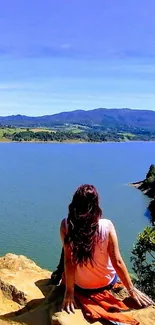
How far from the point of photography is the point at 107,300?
16.1 feet

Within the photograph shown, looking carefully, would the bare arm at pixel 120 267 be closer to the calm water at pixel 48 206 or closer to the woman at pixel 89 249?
the woman at pixel 89 249

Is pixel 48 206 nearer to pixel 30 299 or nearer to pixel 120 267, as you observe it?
pixel 30 299

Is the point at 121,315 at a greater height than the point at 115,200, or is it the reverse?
the point at 121,315

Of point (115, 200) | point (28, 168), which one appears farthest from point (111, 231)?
point (28, 168)

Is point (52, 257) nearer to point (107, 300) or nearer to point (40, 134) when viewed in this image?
point (107, 300)

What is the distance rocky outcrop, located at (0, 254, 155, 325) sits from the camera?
4.80 metres

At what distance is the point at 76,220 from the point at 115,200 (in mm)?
50068

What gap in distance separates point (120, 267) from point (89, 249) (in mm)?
441

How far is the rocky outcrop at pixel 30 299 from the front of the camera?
4803 mm

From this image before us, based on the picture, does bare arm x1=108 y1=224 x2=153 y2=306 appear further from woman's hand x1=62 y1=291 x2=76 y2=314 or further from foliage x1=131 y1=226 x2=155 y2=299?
foliage x1=131 y1=226 x2=155 y2=299

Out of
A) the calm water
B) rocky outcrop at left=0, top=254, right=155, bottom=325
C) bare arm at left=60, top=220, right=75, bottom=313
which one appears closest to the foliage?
rocky outcrop at left=0, top=254, right=155, bottom=325

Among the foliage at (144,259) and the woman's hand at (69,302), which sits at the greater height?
the woman's hand at (69,302)

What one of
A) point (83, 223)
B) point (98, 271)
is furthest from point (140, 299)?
point (83, 223)

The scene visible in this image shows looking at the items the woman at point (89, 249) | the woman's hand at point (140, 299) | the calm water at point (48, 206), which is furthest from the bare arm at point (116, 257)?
the calm water at point (48, 206)
